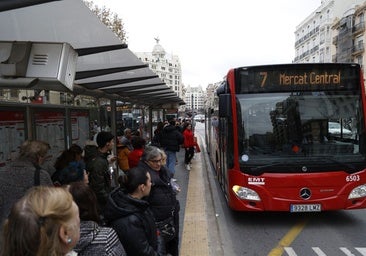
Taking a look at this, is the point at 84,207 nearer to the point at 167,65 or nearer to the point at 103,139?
the point at 103,139

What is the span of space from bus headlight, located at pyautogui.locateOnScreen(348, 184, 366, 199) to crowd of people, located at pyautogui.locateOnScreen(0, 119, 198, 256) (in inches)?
136

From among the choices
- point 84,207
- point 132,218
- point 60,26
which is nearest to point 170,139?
point 60,26

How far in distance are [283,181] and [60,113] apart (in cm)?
403

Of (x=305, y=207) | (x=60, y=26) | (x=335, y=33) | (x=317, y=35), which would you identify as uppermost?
(x=317, y=35)

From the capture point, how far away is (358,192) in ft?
19.8

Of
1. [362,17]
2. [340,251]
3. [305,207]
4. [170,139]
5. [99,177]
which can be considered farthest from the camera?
[362,17]

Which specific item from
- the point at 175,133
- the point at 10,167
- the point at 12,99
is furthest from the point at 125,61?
the point at 175,133

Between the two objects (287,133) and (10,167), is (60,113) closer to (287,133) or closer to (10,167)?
(10,167)

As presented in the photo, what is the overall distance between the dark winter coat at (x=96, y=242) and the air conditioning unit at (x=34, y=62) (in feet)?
4.67

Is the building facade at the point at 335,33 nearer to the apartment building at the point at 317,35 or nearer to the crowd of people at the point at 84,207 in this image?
the apartment building at the point at 317,35

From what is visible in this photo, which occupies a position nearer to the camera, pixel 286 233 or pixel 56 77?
pixel 56 77

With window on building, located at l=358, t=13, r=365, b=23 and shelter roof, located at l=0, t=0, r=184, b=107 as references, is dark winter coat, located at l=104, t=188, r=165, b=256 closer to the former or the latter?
shelter roof, located at l=0, t=0, r=184, b=107

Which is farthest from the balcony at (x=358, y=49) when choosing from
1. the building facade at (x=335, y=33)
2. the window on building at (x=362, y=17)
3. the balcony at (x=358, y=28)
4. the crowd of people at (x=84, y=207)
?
the crowd of people at (x=84, y=207)

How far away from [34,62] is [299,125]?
4.39 meters
